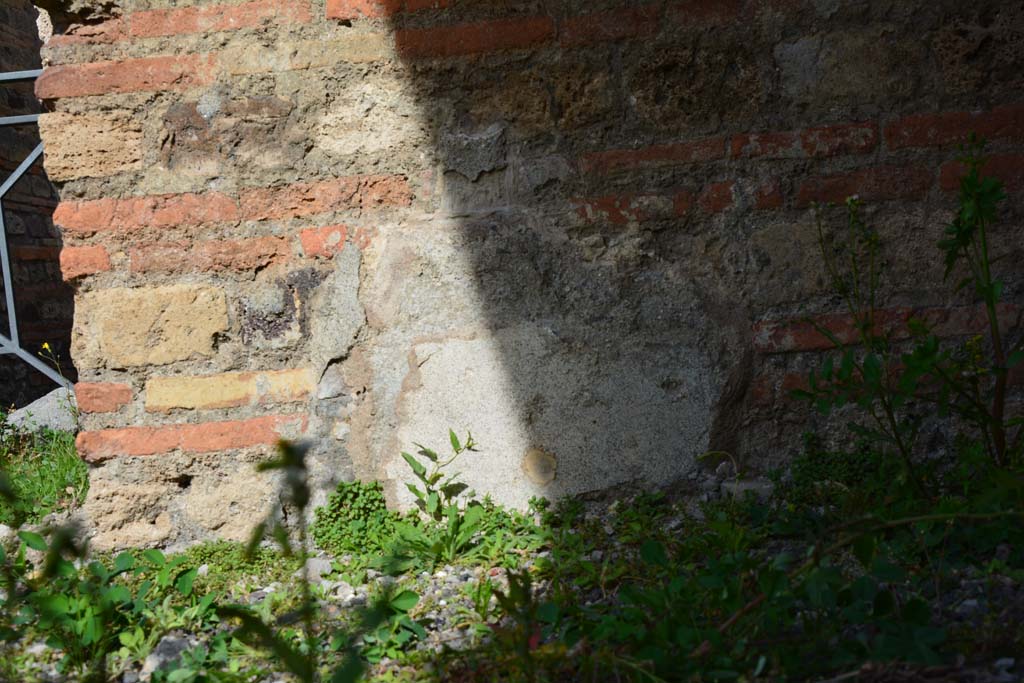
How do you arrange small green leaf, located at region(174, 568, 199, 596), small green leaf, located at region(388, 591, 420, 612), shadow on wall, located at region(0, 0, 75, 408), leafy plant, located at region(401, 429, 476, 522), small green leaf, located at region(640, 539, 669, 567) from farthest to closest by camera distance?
1. shadow on wall, located at region(0, 0, 75, 408)
2. leafy plant, located at region(401, 429, 476, 522)
3. small green leaf, located at region(174, 568, 199, 596)
4. small green leaf, located at region(388, 591, 420, 612)
5. small green leaf, located at region(640, 539, 669, 567)

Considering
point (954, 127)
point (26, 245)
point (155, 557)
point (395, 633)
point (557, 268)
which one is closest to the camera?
point (395, 633)

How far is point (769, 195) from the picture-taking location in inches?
92.2

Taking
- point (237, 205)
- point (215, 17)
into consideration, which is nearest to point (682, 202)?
point (237, 205)

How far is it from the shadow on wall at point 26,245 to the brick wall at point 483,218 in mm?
3479

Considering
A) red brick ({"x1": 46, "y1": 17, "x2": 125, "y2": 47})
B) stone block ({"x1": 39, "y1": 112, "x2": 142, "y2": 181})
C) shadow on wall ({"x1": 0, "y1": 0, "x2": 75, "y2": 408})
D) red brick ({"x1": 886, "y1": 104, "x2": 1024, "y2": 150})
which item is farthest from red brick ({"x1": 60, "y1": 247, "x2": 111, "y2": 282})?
shadow on wall ({"x1": 0, "y1": 0, "x2": 75, "y2": 408})

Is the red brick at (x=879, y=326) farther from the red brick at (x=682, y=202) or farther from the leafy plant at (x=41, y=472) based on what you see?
the leafy plant at (x=41, y=472)

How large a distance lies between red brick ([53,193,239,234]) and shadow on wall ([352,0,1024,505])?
1.54 ft

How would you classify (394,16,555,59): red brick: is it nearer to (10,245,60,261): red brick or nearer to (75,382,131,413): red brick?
(75,382,131,413): red brick

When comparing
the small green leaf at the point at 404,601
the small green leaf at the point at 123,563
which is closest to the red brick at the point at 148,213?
the small green leaf at the point at 123,563

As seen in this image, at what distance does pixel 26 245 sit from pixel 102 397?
12.5ft

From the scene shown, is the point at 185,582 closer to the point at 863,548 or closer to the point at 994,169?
the point at 863,548

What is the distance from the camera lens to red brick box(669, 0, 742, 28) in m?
2.34

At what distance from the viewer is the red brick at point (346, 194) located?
2.43 metres

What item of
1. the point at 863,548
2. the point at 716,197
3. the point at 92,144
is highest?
the point at 92,144
